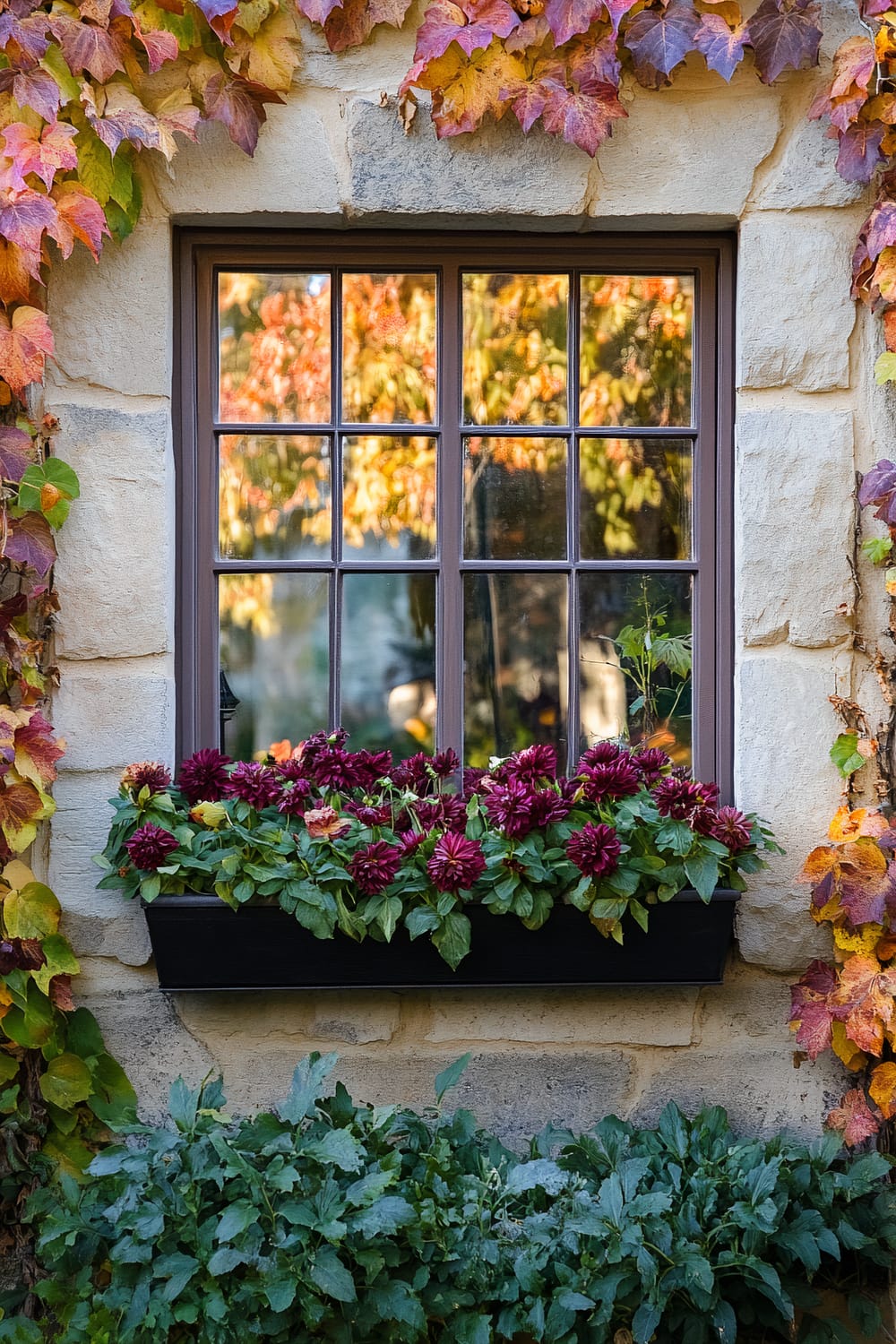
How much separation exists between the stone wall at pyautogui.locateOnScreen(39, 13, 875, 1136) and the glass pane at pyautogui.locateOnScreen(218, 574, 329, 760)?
0.17 m

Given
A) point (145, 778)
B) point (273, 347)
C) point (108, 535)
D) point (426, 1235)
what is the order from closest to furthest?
1. point (426, 1235)
2. point (145, 778)
3. point (108, 535)
4. point (273, 347)

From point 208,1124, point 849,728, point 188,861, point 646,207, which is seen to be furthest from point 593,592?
point 208,1124

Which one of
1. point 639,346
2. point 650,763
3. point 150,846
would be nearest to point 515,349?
point 639,346

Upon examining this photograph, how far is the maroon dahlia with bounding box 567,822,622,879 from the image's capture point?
1.99m

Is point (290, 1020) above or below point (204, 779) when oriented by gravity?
below

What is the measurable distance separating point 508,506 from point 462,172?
66cm

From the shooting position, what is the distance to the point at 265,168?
2176mm

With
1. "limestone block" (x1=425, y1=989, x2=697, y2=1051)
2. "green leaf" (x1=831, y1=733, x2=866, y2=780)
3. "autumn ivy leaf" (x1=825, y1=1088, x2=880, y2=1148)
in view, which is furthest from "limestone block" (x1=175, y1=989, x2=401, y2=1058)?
"green leaf" (x1=831, y1=733, x2=866, y2=780)

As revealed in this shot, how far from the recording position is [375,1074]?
2.18 m

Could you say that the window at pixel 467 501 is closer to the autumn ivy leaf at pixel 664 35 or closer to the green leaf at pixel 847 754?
the green leaf at pixel 847 754

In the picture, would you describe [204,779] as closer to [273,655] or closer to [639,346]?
[273,655]

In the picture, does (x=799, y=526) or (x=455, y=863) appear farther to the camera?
(x=799, y=526)

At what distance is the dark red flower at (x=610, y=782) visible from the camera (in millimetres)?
2061

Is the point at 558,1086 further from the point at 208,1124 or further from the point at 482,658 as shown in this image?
the point at 482,658
